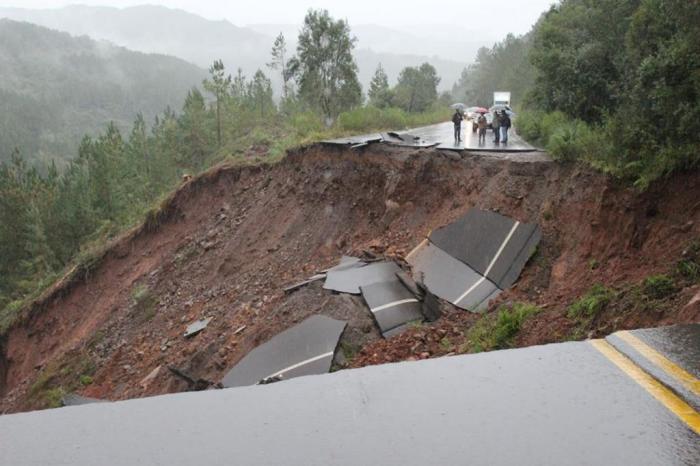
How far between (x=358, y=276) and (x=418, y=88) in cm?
5402

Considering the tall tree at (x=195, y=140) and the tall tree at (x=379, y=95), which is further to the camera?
the tall tree at (x=379, y=95)

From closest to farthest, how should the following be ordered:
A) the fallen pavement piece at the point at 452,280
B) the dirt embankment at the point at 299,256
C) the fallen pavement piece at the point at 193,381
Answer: the dirt embankment at the point at 299,256 → the fallen pavement piece at the point at 452,280 → the fallen pavement piece at the point at 193,381

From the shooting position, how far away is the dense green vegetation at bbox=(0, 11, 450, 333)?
25.2 m

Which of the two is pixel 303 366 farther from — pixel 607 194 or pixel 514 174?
pixel 514 174

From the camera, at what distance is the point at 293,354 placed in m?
9.12

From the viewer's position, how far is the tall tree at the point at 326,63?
3338 cm

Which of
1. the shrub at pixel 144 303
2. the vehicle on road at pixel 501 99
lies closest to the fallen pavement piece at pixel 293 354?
the shrub at pixel 144 303

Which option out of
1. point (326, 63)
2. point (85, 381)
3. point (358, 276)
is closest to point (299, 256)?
point (358, 276)

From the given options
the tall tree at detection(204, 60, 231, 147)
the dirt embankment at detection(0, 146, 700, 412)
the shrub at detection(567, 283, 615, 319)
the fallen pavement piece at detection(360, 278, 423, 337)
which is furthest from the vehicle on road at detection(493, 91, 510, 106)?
the shrub at detection(567, 283, 615, 319)

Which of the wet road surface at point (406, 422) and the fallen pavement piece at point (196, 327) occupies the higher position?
A: the wet road surface at point (406, 422)

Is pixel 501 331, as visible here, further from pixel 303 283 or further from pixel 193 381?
pixel 193 381

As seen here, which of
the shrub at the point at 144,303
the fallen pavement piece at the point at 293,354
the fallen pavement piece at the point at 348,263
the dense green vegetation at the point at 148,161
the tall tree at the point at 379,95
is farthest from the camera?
the tall tree at the point at 379,95

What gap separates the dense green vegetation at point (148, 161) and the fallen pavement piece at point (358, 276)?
8.71m

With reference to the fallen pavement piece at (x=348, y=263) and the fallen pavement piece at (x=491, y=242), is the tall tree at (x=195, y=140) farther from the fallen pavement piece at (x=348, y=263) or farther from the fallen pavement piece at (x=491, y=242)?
the fallen pavement piece at (x=491, y=242)
